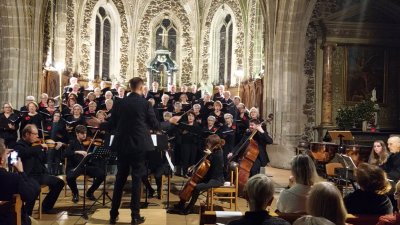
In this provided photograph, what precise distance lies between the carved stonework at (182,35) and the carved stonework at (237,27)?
71 centimetres

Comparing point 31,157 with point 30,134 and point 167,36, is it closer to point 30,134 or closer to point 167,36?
point 30,134

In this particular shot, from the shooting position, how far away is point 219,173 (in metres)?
7.31

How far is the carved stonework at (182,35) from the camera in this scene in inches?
888

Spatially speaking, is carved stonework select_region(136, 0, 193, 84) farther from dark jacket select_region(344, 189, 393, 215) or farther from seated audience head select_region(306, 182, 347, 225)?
seated audience head select_region(306, 182, 347, 225)

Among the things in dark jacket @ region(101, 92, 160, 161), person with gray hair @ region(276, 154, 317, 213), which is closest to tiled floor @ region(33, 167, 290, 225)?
dark jacket @ region(101, 92, 160, 161)

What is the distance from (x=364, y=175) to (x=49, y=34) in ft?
45.6

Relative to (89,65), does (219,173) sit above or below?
below

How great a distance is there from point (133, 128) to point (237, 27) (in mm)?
15699

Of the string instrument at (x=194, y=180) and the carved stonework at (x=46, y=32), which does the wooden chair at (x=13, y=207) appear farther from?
the carved stonework at (x=46, y=32)

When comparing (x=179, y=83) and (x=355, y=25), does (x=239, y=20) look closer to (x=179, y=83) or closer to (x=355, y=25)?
(x=179, y=83)

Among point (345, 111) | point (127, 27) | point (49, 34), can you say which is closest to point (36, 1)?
point (49, 34)

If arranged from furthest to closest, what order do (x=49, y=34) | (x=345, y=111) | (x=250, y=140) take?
(x=49, y=34)
(x=345, y=111)
(x=250, y=140)

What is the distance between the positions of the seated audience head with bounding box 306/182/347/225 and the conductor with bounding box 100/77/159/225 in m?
3.09

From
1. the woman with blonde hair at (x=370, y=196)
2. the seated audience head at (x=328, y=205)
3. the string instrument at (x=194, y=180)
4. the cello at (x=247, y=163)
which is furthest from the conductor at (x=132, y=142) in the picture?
the seated audience head at (x=328, y=205)
